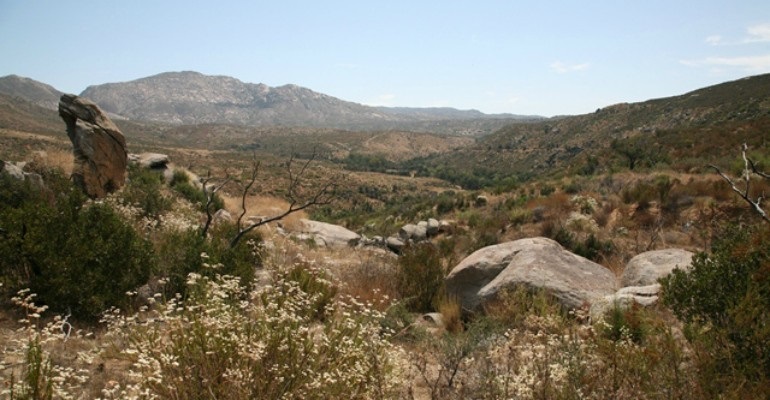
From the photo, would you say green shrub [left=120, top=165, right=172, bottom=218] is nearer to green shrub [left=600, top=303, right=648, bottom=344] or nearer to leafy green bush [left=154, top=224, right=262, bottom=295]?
leafy green bush [left=154, top=224, right=262, bottom=295]

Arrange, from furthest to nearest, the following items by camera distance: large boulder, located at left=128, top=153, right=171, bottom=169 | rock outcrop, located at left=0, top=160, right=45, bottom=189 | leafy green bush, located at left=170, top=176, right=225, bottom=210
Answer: large boulder, located at left=128, top=153, right=171, bottom=169, leafy green bush, located at left=170, top=176, right=225, bottom=210, rock outcrop, located at left=0, top=160, right=45, bottom=189

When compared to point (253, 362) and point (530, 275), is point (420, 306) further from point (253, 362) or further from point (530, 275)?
point (253, 362)

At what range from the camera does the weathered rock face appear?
13.5 m

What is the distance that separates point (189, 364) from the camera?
3.34 meters

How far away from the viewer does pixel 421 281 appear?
830cm

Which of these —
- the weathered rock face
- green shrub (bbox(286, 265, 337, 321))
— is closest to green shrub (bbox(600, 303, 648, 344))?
green shrub (bbox(286, 265, 337, 321))

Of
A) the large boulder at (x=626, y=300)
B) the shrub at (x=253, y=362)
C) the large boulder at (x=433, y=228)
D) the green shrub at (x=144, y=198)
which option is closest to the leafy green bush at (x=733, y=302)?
the large boulder at (x=626, y=300)

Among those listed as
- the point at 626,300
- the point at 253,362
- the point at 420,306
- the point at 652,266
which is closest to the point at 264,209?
the point at 420,306

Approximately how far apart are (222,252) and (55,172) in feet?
31.5

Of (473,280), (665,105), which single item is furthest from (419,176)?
(473,280)

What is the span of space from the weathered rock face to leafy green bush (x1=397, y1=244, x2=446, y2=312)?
9976mm

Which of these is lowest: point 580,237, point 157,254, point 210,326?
point 580,237

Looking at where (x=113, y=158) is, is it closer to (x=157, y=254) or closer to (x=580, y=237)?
(x=157, y=254)

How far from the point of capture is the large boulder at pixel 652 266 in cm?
724
